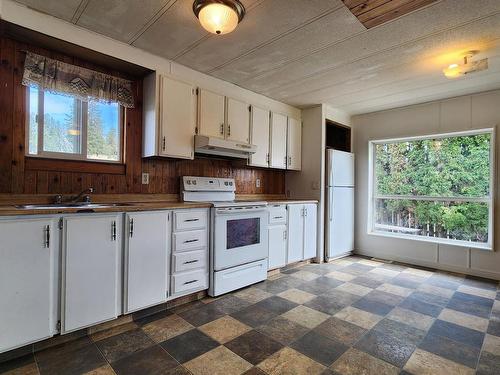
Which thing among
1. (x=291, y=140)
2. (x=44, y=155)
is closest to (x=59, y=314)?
(x=44, y=155)

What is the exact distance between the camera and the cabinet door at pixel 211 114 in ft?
10.5

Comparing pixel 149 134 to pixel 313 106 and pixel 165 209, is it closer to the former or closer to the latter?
pixel 165 209

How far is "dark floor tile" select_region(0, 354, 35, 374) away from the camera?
5.77 feet

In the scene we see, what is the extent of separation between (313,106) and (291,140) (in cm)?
63

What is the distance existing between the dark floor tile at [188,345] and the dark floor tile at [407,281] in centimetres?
241

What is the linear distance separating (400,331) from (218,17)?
272 cm

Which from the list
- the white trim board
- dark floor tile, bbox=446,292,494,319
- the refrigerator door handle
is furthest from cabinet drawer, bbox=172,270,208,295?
the white trim board

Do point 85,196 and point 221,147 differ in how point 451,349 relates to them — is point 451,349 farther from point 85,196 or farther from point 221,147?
point 85,196

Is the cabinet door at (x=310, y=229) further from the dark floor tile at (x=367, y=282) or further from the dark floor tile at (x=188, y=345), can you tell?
the dark floor tile at (x=188, y=345)

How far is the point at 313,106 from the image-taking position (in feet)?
14.5

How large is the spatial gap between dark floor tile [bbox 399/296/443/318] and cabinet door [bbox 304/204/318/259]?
1.47 m

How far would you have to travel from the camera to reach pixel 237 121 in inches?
142

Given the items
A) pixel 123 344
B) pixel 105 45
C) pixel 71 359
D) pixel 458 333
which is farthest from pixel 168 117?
pixel 458 333

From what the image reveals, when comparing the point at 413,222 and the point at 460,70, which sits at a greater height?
the point at 460,70
